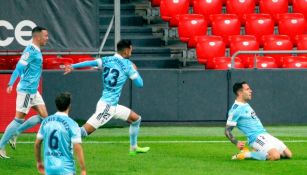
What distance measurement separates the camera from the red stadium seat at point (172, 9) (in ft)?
84.9

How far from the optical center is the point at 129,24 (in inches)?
1041

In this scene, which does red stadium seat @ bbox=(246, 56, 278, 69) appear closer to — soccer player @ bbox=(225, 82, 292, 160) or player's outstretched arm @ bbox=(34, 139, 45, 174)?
soccer player @ bbox=(225, 82, 292, 160)

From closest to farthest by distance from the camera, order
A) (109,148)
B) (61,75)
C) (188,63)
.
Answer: (109,148) < (61,75) < (188,63)

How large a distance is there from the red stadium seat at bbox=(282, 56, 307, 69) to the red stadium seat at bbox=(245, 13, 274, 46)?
53.6 inches

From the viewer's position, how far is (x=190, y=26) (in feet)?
83.6

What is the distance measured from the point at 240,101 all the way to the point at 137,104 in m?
6.53

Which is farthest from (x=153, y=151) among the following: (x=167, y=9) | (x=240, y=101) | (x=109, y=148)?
(x=167, y=9)

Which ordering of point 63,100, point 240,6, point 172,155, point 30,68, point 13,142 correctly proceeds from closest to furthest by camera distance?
1. point 63,100
2. point 30,68
3. point 172,155
4. point 13,142
5. point 240,6

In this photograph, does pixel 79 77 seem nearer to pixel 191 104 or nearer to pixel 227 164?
pixel 191 104

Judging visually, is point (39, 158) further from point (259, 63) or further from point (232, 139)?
point (259, 63)

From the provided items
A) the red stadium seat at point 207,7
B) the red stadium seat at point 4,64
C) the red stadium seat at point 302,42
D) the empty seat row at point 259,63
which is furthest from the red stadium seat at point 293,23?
the red stadium seat at point 4,64

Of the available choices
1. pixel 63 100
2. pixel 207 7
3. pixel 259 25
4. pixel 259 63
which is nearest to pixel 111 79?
pixel 63 100

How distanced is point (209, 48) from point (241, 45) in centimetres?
92

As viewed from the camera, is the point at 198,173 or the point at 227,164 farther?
the point at 227,164
